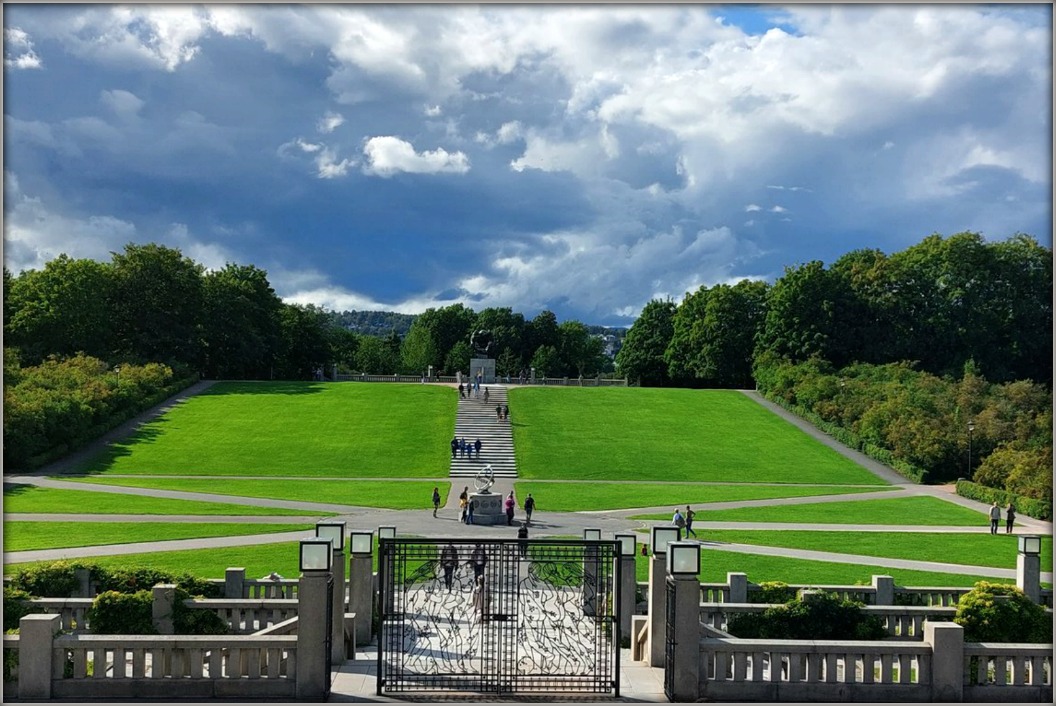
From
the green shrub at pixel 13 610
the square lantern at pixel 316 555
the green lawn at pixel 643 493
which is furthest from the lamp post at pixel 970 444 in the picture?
the green shrub at pixel 13 610

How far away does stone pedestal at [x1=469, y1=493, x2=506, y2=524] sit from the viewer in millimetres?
39969

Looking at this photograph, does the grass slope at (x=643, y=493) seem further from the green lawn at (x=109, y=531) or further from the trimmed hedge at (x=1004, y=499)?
the green lawn at (x=109, y=531)

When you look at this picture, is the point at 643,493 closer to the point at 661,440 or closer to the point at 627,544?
the point at 661,440

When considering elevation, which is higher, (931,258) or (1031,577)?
(931,258)

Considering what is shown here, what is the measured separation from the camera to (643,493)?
49531 mm

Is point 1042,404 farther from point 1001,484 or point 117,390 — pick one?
point 117,390

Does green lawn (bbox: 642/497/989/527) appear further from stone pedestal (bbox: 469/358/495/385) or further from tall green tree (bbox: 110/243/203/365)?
tall green tree (bbox: 110/243/203/365)

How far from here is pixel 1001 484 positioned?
173ft

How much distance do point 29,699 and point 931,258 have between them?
3933 inches

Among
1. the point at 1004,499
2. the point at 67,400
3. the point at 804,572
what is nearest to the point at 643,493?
the point at 1004,499

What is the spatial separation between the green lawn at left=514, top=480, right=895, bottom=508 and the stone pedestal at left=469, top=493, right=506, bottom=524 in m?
4.04

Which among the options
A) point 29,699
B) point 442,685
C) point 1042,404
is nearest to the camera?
A: point 29,699

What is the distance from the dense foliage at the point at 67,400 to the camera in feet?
175

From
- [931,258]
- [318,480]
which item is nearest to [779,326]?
[931,258]
